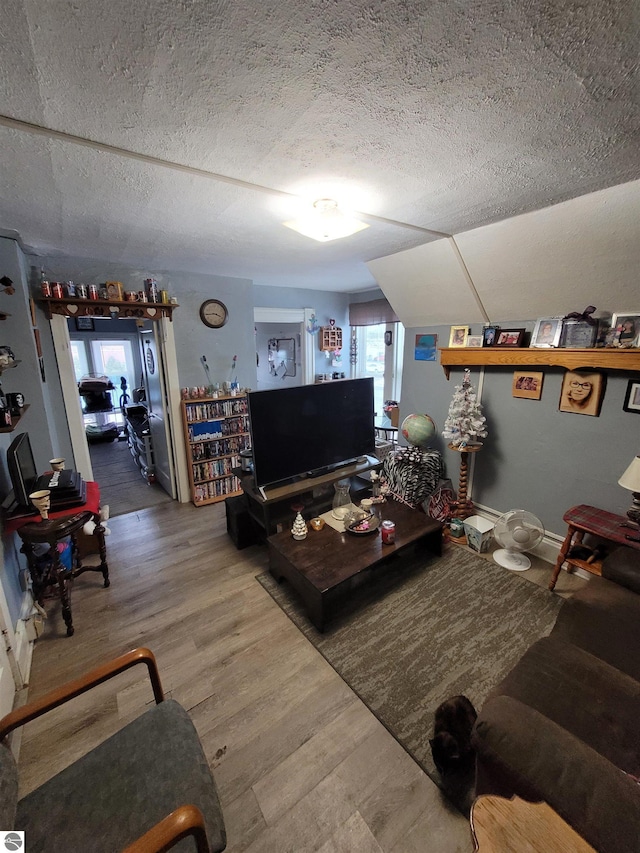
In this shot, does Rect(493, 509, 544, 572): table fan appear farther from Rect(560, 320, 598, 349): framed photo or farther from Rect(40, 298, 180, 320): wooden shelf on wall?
Rect(40, 298, 180, 320): wooden shelf on wall

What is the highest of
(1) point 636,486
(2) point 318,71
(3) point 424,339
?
(2) point 318,71

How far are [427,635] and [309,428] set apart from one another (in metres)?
1.62

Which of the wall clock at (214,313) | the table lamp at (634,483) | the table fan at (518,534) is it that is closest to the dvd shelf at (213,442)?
the wall clock at (214,313)

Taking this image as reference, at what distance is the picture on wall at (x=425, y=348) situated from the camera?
334cm

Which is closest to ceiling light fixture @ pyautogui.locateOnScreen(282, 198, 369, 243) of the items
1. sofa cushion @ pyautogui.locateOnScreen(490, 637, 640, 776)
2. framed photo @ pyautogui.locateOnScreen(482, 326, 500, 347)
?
framed photo @ pyautogui.locateOnScreen(482, 326, 500, 347)

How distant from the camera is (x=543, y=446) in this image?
267 cm

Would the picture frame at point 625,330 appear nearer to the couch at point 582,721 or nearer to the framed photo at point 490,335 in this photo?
the framed photo at point 490,335

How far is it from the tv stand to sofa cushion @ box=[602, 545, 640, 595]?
1.76m

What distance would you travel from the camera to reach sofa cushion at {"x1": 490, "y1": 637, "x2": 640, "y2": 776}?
3.67ft

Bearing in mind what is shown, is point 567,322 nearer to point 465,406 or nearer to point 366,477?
point 465,406

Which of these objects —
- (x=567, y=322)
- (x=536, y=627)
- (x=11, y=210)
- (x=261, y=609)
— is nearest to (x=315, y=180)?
(x=11, y=210)

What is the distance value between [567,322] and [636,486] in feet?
3.77

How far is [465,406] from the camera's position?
2828mm

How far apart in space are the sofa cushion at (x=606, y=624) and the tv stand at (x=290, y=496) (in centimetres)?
171
